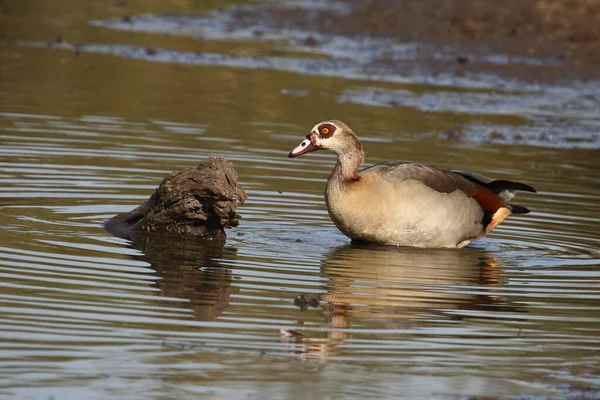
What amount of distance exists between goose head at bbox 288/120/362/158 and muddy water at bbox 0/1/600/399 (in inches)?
26.3

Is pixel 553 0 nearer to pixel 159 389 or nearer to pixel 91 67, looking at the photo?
pixel 91 67

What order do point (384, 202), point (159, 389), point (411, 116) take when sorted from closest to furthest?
point (159, 389), point (384, 202), point (411, 116)

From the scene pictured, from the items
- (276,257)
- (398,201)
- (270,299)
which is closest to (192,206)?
(276,257)

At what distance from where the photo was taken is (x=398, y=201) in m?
10.6

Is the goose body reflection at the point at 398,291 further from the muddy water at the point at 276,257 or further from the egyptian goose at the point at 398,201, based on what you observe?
the egyptian goose at the point at 398,201

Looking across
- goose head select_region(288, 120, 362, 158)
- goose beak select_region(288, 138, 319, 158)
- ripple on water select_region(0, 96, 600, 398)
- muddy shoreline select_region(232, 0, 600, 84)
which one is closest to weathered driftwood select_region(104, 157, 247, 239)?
ripple on water select_region(0, 96, 600, 398)

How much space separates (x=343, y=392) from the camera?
6.10 meters

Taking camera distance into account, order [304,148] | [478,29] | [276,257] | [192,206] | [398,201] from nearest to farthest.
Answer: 1. [276,257]
2. [192,206]
3. [398,201]
4. [304,148]
5. [478,29]

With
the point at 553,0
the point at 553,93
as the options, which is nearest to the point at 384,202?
the point at 553,93

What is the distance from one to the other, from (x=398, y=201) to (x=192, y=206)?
1.68 m

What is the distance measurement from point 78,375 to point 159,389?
426 millimetres

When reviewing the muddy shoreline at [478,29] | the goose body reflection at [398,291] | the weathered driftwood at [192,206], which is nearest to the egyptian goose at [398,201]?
the goose body reflection at [398,291]

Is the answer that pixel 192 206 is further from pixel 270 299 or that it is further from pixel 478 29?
pixel 478 29

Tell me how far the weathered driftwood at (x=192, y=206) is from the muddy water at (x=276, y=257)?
0.25 meters
